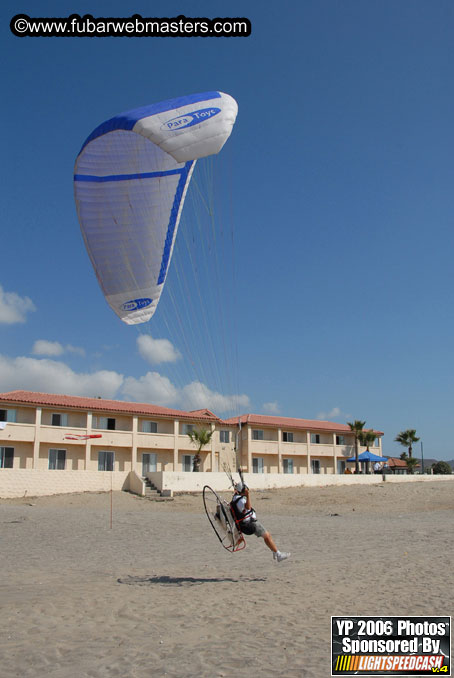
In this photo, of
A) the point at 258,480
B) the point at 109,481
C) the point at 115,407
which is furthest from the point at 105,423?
the point at 258,480

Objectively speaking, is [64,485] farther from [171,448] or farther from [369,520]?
[369,520]

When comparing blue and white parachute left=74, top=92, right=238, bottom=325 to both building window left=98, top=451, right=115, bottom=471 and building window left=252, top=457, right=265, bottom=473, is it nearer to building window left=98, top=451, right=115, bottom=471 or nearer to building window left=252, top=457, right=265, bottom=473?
building window left=98, top=451, right=115, bottom=471

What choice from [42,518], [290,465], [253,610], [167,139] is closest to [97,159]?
[167,139]

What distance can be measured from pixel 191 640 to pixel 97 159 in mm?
7699

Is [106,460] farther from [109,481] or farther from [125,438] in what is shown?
[109,481]

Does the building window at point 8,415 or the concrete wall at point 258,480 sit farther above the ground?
the building window at point 8,415

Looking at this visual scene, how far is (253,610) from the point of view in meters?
7.02

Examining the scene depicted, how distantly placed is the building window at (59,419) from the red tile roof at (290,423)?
42.7 feet

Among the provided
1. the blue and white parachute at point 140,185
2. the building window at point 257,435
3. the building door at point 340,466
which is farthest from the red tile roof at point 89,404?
the blue and white parachute at point 140,185

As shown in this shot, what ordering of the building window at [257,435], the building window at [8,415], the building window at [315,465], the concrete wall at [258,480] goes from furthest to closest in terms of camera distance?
the building window at [315,465]
the building window at [257,435]
the building window at [8,415]
the concrete wall at [258,480]

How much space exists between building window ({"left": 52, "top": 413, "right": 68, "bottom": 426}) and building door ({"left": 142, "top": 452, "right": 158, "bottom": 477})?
6.05 metres

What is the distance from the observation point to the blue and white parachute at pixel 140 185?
9539 mm

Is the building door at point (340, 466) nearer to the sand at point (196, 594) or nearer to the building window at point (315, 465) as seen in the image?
the building window at point (315, 465)

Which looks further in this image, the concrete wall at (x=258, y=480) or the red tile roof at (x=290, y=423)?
the red tile roof at (x=290, y=423)
